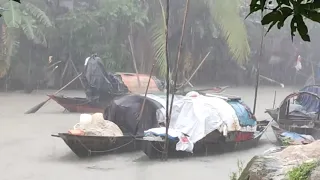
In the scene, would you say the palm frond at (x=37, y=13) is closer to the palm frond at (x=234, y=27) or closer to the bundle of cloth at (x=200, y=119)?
the palm frond at (x=234, y=27)

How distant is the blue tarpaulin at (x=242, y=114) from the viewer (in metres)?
5.29

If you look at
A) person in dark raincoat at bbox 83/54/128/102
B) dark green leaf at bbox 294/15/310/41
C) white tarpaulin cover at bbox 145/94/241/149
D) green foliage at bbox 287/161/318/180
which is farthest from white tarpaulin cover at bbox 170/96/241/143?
dark green leaf at bbox 294/15/310/41

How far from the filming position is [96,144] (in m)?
4.68

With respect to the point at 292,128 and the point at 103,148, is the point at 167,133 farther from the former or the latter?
the point at 292,128

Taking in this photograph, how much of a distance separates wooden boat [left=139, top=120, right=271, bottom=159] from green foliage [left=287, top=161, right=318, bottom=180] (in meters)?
2.61

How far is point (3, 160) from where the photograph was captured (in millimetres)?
4969

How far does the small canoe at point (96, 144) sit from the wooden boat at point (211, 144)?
17 centimetres

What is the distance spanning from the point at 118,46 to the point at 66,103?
2.43 m

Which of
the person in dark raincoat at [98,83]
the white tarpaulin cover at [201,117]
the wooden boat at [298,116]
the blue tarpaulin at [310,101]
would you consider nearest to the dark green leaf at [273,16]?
the white tarpaulin cover at [201,117]

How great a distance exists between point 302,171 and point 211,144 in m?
2.96

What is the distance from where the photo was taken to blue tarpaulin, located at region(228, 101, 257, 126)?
17.3 ft

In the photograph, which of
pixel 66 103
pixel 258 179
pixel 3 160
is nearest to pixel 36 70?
pixel 66 103

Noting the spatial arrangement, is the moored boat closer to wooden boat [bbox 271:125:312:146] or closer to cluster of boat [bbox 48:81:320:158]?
cluster of boat [bbox 48:81:320:158]

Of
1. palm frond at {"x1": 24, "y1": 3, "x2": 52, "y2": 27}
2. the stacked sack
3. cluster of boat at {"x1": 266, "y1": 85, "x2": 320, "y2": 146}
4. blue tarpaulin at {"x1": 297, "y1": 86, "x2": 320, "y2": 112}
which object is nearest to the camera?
the stacked sack
